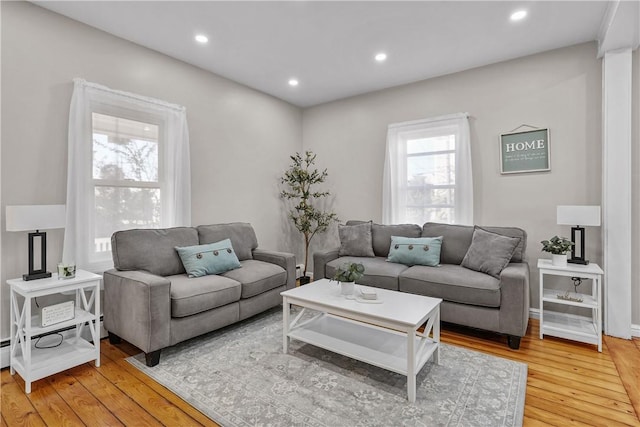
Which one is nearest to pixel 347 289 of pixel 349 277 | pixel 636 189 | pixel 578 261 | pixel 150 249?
pixel 349 277

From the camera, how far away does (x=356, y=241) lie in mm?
4035

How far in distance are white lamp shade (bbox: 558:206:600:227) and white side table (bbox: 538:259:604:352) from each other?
40 centimetres

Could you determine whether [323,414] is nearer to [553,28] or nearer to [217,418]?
[217,418]

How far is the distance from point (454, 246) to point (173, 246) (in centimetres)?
296

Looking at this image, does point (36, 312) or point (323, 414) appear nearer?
point (323, 414)

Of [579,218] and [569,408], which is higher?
[579,218]

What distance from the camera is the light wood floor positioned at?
1828mm

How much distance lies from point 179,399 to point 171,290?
0.85m

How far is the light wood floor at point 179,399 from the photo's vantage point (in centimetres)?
183

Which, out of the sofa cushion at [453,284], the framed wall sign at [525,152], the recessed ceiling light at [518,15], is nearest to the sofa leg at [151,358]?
the sofa cushion at [453,284]

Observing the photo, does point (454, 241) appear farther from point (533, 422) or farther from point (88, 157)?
point (88, 157)

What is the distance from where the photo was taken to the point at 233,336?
2924mm

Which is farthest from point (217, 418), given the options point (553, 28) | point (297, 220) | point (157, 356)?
point (553, 28)

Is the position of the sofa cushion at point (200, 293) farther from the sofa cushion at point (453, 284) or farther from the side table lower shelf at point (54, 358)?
the sofa cushion at point (453, 284)
